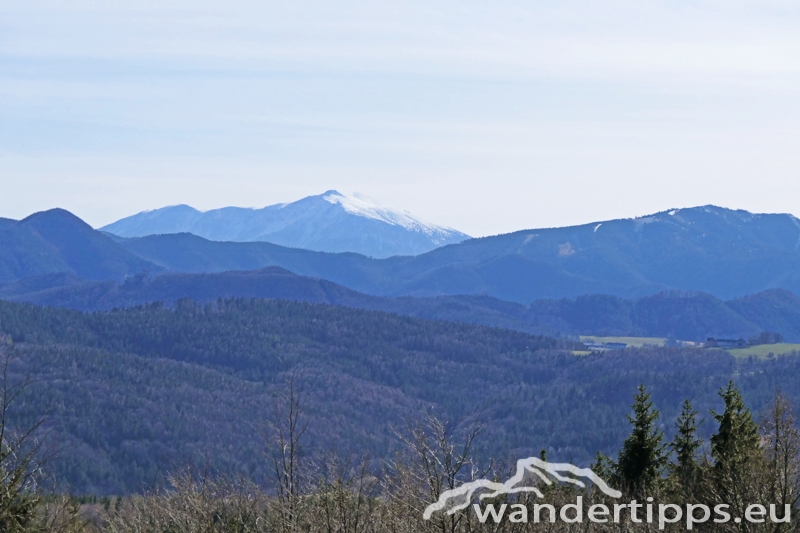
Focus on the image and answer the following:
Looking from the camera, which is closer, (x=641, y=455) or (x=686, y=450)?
(x=641, y=455)

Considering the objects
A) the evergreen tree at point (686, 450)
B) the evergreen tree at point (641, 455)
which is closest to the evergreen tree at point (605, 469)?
the evergreen tree at point (641, 455)

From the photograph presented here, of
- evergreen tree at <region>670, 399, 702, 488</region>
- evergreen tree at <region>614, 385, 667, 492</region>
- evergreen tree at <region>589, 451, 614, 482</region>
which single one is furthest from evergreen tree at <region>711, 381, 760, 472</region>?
evergreen tree at <region>589, 451, 614, 482</region>

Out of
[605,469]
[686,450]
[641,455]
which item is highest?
[641,455]

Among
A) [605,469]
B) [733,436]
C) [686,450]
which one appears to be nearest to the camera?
[733,436]

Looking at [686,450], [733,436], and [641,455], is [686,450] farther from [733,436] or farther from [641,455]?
[641,455]

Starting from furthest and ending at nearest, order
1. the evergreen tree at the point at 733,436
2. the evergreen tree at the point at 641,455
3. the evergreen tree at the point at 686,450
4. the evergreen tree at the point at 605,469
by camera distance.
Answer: the evergreen tree at the point at 605,469
the evergreen tree at the point at 686,450
the evergreen tree at the point at 641,455
the evergreen tree at the point at 733,436

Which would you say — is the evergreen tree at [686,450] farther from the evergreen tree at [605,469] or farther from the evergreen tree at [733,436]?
the evergreen tree at [605,469]

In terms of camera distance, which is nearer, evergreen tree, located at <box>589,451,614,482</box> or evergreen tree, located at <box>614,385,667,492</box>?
evergreen tree, located at <box>614,385,667,492</box>

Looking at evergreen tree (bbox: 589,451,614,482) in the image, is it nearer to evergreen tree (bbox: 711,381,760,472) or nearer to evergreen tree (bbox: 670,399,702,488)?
evergreen tree (bbox: 670,399,702,488)

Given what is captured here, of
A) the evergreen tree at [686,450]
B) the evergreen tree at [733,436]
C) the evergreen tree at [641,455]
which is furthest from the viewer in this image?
the evergreen tree at [686,450]

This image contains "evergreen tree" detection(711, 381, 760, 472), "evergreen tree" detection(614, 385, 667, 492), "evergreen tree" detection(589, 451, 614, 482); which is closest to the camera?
"evergreen tree" detection(711, 381, 760, 472)

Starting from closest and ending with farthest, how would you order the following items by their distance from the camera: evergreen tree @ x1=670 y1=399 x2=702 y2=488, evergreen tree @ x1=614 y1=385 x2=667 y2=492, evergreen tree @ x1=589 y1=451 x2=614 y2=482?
evergreen tree @ x1=614 y1=385 x2=667 y2=492 < evergreen tree @ x1=670 y1=399 x2=702 y2=488 < evergreen tree @ x1=589 y1=451 x2=614 y2=482

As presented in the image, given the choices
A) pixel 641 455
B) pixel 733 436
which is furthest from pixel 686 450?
pixel 641 455

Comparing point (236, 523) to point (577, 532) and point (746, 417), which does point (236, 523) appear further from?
point (746, 417)
